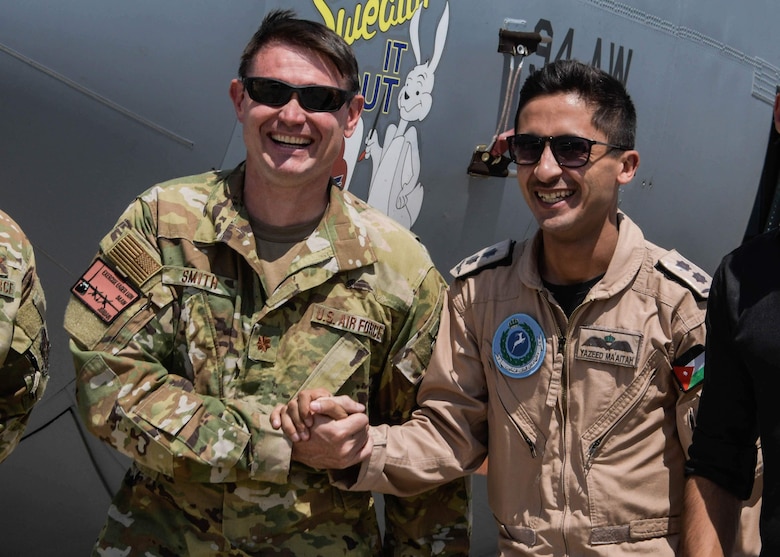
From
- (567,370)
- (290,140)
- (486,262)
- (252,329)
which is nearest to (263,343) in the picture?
(252,329)

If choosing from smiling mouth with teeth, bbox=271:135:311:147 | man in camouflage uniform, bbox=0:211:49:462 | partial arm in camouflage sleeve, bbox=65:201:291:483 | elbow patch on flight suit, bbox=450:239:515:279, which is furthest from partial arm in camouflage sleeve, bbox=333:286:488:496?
man in camouflage uniform, bbox=0:211:49:462

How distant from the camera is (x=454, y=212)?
12.0ft

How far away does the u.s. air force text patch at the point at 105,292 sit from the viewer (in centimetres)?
256

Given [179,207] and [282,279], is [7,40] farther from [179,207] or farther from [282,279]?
[282,279]

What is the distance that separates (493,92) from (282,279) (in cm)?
137

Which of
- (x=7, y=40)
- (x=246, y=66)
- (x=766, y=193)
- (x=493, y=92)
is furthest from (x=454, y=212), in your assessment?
(x=766, y=193)

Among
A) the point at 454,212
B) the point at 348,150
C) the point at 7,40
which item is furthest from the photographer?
the point at 454,212

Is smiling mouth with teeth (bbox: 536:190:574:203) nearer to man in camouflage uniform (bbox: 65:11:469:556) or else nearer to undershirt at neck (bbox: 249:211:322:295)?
man in camouflage uniform (bbox: 65:11:469:556)

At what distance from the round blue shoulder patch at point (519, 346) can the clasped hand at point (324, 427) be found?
1.24 ft

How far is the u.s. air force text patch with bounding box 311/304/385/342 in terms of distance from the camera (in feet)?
8.77

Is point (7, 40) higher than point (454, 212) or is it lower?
higher

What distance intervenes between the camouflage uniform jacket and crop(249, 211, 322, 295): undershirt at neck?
0.03 m

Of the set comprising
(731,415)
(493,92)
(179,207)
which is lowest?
(731,415)

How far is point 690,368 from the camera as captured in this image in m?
2.42
